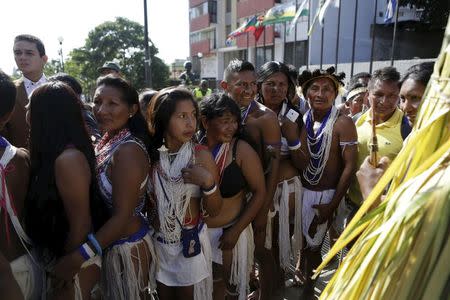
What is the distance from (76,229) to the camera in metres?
1.68

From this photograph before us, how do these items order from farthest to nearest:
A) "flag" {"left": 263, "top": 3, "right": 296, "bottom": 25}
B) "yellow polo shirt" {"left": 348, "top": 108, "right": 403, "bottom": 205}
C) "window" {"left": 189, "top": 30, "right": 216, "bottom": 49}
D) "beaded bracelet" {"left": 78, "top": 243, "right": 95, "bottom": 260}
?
"window" {"left": 189, "top": 30, "right": 216, "bottom": 49}, "flag" {"left": 263, "top": 3, "right": 296, "bottom": 25}, "yellow polo shirt" {"left": 348, "top": 108, "right": 403, "bottom": 205}, "beaded bracelet" {"left": 78, "top": 243, "right": 95, "bottom": 260}

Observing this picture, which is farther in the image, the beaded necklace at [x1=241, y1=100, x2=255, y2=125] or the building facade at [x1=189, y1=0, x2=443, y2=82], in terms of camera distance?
the building facade at [x1=189, y1=0, x2=443, y2=82]

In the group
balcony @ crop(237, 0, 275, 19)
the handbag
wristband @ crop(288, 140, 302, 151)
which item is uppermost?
balcony @ crop(237, 0, 275, 19)

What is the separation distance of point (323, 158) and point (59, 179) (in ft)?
6.52

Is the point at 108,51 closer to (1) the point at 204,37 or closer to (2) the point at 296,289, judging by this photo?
(1) the point at 204,37

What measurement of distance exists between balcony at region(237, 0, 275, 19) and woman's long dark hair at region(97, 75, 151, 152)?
1983 cm

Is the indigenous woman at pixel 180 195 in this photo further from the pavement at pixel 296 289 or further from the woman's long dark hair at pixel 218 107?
the pavement at pixel 296 289

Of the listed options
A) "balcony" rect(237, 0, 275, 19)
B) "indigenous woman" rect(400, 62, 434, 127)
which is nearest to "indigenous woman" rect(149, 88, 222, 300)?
"indigenous woman" rect(400, 62, 434, 127)

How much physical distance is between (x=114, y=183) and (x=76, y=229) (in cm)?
28

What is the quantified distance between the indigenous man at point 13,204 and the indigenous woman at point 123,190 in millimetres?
328

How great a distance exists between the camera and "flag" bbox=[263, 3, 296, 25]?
34.0 ft

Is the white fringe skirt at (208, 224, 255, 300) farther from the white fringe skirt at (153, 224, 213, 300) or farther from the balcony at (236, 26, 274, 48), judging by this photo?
the balcony at (236, 26, 274, 48)

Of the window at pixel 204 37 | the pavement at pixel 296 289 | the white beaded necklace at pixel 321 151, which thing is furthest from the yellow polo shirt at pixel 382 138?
the window at pixel 204 37

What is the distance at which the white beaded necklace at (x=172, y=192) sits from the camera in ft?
6.59
